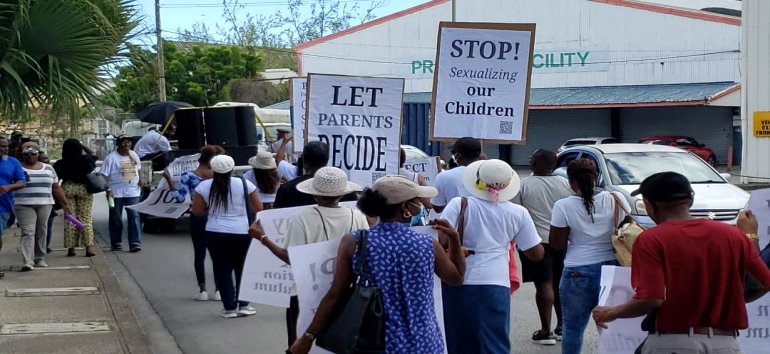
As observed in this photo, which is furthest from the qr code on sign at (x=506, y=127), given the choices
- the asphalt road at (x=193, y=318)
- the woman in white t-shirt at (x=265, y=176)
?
the woman in white t-shirt at (x=265, y=176)

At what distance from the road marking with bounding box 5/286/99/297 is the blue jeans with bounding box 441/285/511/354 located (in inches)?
250

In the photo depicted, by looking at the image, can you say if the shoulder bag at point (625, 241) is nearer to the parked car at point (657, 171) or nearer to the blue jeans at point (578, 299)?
the blue jeans at point (578, 299)

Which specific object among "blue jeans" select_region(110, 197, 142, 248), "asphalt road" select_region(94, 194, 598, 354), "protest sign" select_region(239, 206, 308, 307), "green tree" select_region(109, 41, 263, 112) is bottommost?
"asphalt road" select_region(94, 194, 598, 354)

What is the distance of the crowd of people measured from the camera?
4383 mm

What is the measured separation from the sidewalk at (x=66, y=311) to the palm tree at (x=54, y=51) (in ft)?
6.53

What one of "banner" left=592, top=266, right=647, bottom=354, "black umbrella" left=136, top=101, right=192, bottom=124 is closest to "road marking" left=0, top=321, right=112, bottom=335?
"banner" left=592, top=266, right=647, bottom=354

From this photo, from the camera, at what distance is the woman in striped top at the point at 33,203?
41.4ft

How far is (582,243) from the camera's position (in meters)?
6.80

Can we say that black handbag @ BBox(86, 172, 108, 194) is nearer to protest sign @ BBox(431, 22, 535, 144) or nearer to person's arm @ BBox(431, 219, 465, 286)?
protest sign @ BBox(431, 22, 535, 144)

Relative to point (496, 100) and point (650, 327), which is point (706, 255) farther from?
point (496, 100)

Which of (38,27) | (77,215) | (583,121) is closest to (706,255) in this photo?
(38,27)

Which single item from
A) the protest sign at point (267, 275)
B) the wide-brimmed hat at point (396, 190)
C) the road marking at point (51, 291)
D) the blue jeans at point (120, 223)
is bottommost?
the road marking at point (51, 291)

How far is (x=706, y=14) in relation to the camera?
42.6 meters

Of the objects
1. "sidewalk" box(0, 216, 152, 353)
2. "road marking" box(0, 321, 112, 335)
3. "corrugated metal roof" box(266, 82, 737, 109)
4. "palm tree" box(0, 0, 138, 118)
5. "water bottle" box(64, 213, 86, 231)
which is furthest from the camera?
"corrugated metal roof" box(266, 82, 737, 109)
